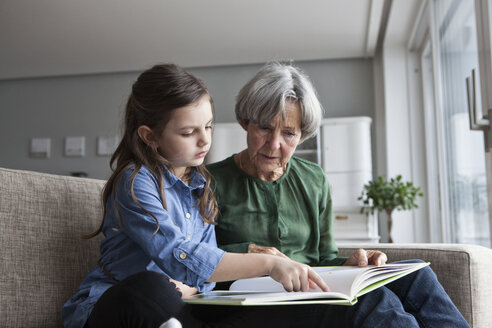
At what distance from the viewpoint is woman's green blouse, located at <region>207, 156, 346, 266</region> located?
1428 mm

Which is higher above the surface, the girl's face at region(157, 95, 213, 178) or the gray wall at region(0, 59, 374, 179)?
the gray wall at region(0, 59, 374, 179)

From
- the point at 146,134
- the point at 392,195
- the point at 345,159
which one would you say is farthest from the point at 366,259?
the point at 345,159

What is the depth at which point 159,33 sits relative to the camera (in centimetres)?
467

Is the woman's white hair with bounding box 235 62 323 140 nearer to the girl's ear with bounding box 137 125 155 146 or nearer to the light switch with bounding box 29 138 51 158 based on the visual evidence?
the girl's ear with bounding box 137 125 155 146

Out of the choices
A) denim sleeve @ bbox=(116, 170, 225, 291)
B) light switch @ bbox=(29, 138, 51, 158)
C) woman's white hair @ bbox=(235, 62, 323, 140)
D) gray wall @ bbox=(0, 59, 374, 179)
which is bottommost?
denim sleeve @ bbox=(116, 170, 225, 291)

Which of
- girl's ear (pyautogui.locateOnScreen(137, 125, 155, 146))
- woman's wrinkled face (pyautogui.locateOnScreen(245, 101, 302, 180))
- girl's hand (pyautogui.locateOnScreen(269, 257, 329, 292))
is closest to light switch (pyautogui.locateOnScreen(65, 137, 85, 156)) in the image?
woman's wrinkled face (pyautogui.locateOnScreen(245, 101, 302, 180))

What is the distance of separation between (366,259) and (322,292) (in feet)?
1.46

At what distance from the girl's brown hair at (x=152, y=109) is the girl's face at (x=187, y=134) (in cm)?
1

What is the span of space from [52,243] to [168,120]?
43 cm

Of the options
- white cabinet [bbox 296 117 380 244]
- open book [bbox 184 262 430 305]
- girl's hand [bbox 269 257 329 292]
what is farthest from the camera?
white cabinet [bbox 296 117 380 244]

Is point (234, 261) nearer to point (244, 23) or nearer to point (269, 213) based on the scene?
point (269, 213)

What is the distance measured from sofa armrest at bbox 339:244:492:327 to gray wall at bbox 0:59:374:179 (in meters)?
4.20

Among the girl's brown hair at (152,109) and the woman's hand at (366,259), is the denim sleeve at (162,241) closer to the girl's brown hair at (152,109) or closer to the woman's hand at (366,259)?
the girl's brown hair at (152,109)

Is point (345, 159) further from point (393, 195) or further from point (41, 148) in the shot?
point (41, 148)
